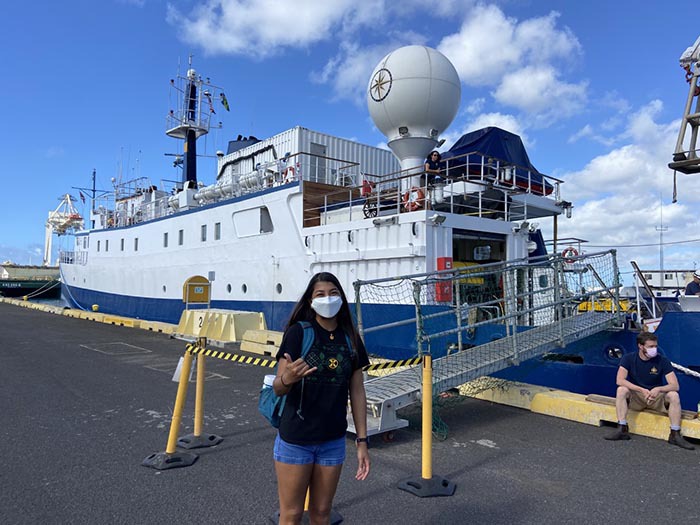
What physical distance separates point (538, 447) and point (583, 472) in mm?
762

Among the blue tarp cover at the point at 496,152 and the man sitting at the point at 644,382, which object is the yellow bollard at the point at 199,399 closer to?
the man sitting at the point at 644,382

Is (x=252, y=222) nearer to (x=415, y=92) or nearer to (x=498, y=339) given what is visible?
(x=415, y=92)

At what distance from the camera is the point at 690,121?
782 cm

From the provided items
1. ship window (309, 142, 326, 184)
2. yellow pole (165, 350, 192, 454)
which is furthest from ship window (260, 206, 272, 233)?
yellow pole (165, 350, 192, 454)

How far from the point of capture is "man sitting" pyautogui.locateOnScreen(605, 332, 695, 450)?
18.9 ft

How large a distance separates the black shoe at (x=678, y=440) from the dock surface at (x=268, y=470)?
0.09 meters

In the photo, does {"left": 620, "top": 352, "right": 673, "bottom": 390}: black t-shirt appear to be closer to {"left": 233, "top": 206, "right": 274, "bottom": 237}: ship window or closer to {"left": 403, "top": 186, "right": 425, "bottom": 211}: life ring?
{"left": 403, "top": 186, "right": 425, "bottom": 211}: life ring

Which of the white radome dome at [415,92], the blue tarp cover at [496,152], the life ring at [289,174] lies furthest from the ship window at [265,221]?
the blue tarp cover at [496,152]

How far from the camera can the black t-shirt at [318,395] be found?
260 centimetres

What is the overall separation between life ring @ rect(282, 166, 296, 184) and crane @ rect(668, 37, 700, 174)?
972cm

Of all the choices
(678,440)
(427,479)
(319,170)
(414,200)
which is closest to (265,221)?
(319,170)

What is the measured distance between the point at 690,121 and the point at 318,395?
8.13 metres

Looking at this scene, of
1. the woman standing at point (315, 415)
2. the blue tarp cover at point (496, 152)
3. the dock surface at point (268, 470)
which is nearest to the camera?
the woman standing at point (315, 415)

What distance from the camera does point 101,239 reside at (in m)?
25.8
